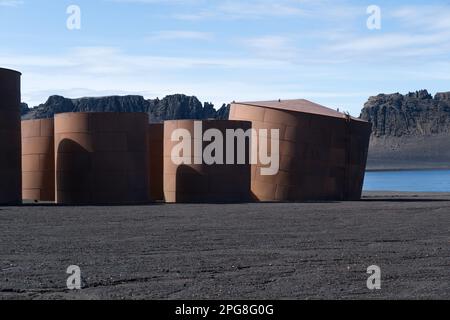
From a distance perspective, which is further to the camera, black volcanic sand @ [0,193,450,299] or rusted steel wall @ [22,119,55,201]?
rusted steel wall @ [22,119,55,201]

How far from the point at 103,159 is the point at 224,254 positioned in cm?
1499

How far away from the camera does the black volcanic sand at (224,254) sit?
372 inches

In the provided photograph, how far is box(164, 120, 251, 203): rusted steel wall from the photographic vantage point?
28.4m

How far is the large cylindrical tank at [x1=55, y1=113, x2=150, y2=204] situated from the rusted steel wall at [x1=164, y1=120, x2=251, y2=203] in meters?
1.37

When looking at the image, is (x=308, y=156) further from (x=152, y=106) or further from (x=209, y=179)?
(x=152, y=106)

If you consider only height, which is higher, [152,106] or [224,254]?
[152,106]

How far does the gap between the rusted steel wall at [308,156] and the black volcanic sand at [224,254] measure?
8251mm

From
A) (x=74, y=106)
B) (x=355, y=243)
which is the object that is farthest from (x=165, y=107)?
(x=355, y=243)

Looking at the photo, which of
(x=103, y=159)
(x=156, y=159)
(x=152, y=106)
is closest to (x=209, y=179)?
(x=103, y=159)

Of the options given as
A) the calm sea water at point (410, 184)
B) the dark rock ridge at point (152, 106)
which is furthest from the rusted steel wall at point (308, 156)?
the dark rock ridge at point (152, 106)

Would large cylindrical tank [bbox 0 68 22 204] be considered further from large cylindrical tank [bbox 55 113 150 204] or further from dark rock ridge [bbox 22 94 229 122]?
dark rock ridge [bbox 22 94 229 122]

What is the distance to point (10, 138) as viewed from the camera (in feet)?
87.6

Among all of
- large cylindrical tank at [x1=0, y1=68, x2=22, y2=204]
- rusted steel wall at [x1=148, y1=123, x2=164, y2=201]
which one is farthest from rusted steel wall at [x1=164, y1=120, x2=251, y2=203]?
large cylindrical tank at [x1=0, y1=68, x2=22, y2=204]

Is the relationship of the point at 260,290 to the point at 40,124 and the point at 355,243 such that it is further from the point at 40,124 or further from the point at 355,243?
the point at 40,124
